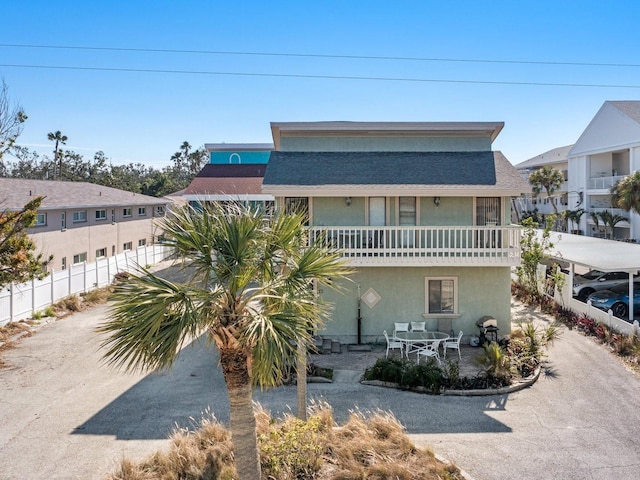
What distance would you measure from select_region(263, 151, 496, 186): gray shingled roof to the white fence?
527 cm

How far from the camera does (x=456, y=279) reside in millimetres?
15859

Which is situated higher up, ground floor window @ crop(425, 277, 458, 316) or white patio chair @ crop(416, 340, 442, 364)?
ground floor window @ crop(425, 277, 458, 316)

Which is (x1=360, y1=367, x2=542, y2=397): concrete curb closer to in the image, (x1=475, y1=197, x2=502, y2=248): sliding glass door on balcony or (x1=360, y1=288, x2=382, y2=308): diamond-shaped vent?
(x1=360, y1=288, x2=382, y2=308): diamond-shaped vent

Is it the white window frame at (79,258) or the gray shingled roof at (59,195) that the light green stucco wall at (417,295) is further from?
the white window frame at (79,258)

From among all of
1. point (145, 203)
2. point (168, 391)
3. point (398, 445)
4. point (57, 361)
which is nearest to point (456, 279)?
point (398, 445)

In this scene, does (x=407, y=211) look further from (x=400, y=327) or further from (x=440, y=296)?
(x=400, y=327)

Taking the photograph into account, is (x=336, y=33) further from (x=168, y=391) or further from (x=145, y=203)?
(x=145, y=203)

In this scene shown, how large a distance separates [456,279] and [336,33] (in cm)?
1001

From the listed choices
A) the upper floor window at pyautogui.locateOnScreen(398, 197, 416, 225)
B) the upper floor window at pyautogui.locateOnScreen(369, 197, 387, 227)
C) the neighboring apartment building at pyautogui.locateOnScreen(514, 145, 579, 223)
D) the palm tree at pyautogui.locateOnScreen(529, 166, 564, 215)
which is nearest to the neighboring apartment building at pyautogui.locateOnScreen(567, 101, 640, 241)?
the palm tree at pyautogui.locateOnScreen(529, 166, 564, 215)

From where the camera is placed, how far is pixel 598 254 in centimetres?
2017

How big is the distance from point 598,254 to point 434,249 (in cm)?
1002

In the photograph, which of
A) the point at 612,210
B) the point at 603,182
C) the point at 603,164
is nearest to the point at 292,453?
the point at 612,210

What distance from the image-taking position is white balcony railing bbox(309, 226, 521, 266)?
49.3ft

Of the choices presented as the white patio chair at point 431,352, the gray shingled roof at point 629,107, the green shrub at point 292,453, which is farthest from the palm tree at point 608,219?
the green shrub at point 292,453
